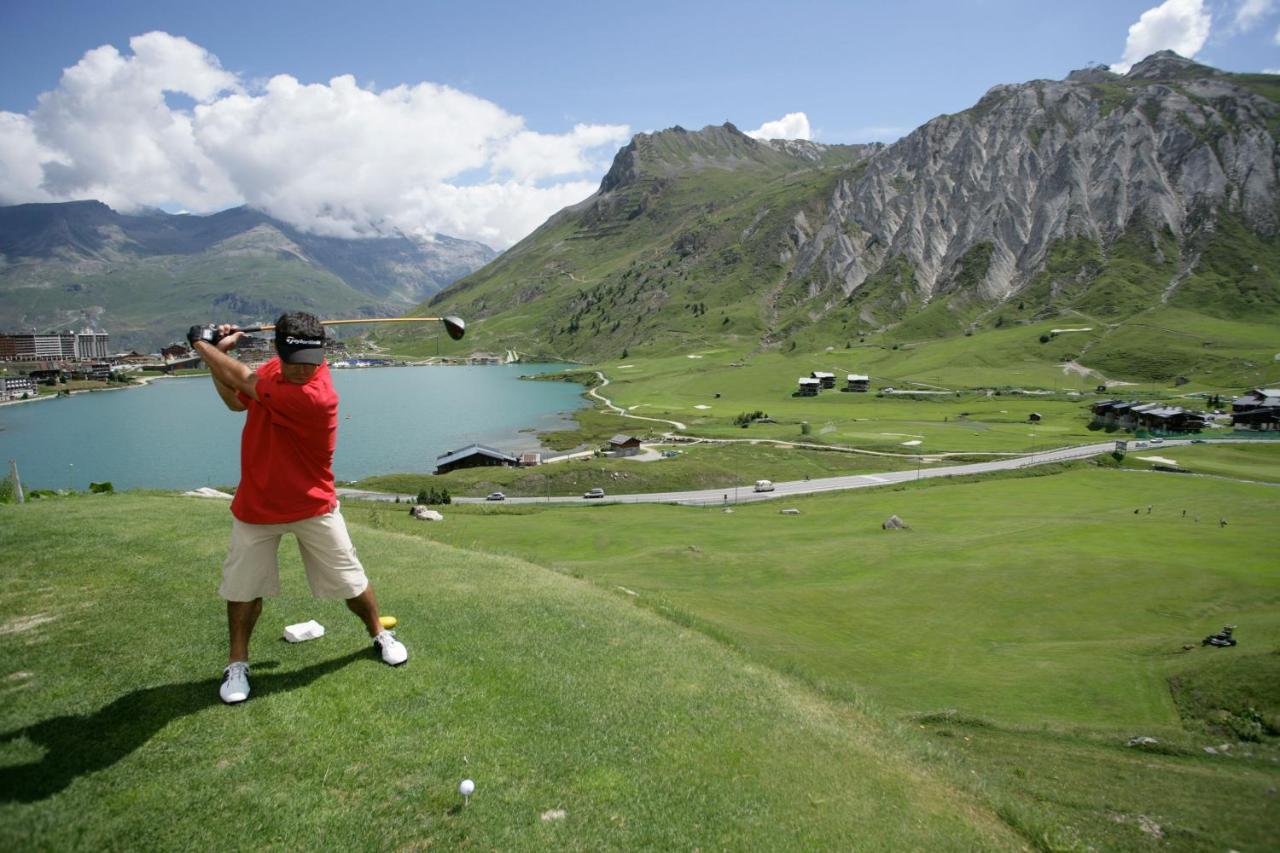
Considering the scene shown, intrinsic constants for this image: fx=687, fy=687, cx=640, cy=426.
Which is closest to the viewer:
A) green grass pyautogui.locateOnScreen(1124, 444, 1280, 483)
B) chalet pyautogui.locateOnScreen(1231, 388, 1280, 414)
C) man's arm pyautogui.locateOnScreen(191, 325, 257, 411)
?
man's arm pyautogui.locateOnScreen(191, 325, 257, 411)

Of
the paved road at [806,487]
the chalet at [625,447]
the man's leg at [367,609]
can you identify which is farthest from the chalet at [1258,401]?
the man's leg at [367,609]

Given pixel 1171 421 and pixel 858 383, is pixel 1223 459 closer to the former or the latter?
pixel 1171 421

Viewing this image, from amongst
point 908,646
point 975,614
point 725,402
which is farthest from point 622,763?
point 725,402

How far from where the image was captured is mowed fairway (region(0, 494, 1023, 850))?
22.8 feet

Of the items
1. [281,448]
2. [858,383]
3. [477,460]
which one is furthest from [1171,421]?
[281,448]

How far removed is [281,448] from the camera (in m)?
9.41

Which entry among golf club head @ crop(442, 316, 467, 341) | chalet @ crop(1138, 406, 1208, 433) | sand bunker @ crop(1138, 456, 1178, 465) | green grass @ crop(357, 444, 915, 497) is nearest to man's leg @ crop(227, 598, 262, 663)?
golf club head @ crop(442, 316, 467, 341)

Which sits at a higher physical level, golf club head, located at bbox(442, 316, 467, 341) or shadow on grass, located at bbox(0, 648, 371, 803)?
golf club head, located at bbox(442, 316, 467, 341)

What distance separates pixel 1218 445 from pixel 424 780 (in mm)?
120381

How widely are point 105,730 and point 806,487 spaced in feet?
261

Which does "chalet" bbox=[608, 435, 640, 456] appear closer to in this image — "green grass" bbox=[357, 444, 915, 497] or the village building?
"green grass" bbox=[357, 444, 915, 497]

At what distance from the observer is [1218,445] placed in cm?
9525

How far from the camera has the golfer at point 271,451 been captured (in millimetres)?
9258

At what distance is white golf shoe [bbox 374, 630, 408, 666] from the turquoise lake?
93.3 meters
